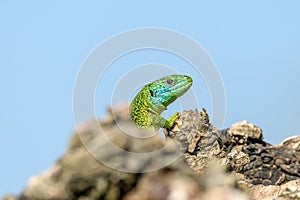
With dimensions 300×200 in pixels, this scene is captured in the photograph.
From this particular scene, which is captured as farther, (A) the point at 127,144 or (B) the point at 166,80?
(B) the point at 166,80

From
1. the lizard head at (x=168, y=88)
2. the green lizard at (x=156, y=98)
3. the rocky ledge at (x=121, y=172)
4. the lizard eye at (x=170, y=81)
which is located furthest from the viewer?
the lizard eye at (x=170, y=81)

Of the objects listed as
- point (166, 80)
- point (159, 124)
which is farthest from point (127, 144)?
point (166, 80)

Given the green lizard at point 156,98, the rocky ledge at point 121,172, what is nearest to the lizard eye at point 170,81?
the green lizard at point 156,98

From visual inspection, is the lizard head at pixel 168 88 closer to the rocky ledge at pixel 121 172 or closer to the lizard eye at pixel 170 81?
the lizard eye at pixel 170 81

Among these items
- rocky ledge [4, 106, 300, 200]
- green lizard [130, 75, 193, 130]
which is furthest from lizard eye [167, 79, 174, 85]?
rocky ledge [4, 106, 300, 200]

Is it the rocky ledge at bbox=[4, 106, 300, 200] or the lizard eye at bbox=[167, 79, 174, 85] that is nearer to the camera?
the rocky ledge at bbox=[4, 106, 300, 200]

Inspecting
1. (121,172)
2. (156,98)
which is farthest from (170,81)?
(121,172)

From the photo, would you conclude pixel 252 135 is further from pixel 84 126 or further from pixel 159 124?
pixel 84 126

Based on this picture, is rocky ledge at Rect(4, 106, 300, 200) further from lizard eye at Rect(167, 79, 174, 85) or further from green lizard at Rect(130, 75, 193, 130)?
lizard eye at Rect(167, 79, 174, 85)
